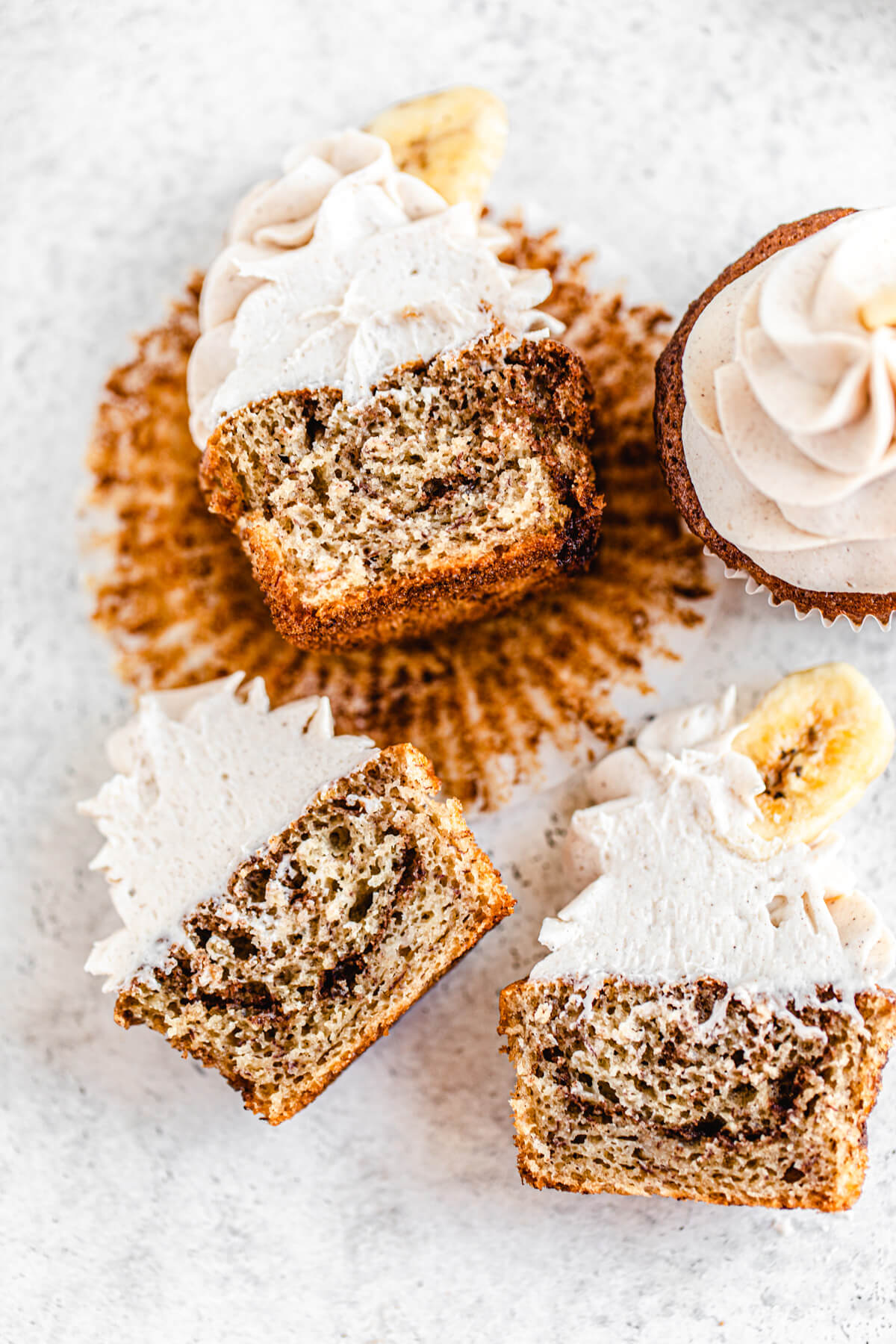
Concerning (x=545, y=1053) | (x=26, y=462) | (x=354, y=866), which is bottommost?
(x=545, y=1053)

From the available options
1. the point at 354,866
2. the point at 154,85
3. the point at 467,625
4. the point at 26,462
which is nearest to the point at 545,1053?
the point at 354,866

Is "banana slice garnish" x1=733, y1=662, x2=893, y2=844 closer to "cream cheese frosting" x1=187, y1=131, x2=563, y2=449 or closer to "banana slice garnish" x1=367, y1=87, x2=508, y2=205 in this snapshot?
"cream cheese frosting" x1=187, y1=131, x2=563, y2=449

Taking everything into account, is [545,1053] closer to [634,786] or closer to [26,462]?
[634,786]

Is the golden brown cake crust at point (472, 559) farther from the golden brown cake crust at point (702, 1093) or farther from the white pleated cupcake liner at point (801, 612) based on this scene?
the golden brown cake crust at point (702, 1093)

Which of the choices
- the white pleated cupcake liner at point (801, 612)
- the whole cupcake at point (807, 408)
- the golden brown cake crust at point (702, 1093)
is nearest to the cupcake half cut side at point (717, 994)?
the golden brown cake crust at point (702, 1093)

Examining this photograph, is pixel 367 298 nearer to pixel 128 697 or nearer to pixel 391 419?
pixel 391 419
